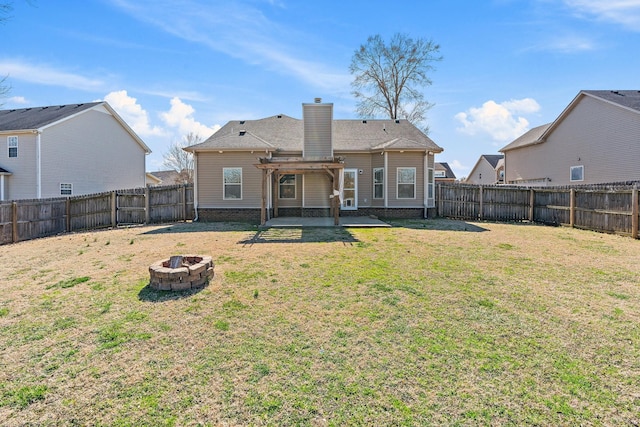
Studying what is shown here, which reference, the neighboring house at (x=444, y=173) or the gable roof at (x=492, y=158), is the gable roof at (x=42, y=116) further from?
the neighboring house at (x=444, y=173)

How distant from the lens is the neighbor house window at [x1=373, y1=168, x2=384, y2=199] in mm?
15047

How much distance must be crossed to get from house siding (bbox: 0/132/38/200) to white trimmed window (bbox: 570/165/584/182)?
28915 millimetres

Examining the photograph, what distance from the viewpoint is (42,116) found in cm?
1883

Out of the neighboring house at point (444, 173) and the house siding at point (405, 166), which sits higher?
the neighboring house at point (444, 173)

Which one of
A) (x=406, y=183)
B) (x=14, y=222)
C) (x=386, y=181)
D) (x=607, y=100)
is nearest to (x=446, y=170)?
(x=607, y=100)

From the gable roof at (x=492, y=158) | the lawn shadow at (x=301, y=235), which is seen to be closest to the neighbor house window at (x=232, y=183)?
the lawn shadow at (x=301, y=235)

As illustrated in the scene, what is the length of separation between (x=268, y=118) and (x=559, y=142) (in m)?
17.3

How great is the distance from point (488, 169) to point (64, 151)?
40.8 meters

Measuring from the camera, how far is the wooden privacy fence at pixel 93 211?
409 inches

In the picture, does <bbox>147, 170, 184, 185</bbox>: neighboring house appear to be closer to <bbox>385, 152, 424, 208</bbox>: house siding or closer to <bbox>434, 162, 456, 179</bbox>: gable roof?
<bbox>385, 152, 424, 208</bbox>: house siding

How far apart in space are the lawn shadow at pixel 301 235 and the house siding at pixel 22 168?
46.7 feet

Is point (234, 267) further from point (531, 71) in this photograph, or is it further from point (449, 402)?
point (531, 71)

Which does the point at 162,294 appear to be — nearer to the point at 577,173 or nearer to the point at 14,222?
the point at 14,222

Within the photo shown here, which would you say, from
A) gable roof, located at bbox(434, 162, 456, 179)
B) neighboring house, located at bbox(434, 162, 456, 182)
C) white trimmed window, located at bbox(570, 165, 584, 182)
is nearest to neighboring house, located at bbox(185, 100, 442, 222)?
white trimmed window, located at bbox(570, 165, 584, 182)
